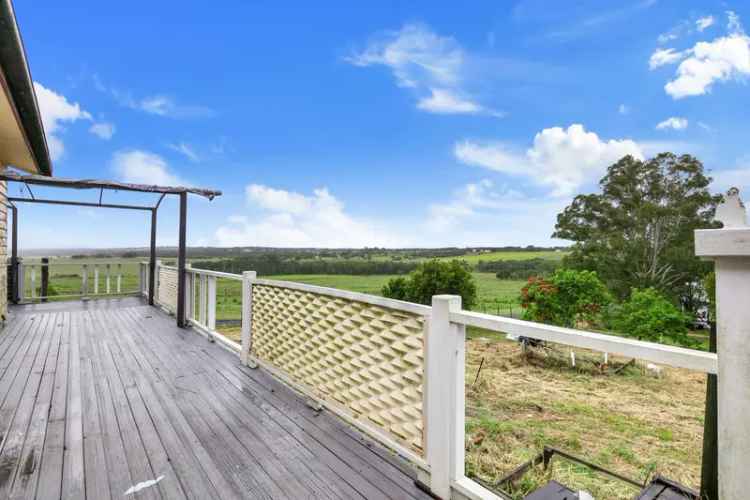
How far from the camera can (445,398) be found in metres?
1.71

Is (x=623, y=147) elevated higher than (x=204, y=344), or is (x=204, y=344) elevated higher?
(x=623, y=147)

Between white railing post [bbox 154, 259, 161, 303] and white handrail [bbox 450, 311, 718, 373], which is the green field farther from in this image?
white handrail [bbox 450, 311, 718, 373]

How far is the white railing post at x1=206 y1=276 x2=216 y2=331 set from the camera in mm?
4766

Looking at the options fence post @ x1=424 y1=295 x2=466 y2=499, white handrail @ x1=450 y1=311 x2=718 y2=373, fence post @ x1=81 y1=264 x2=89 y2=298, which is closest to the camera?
white handrail @ x1=450 y1=311 x2=718 y2=373

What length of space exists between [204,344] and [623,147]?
35.5 meters

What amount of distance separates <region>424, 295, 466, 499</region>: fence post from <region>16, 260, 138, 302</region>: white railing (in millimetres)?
9338

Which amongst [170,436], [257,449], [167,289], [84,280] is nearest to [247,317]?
[170,436]

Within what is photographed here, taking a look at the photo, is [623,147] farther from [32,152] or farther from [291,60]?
[32,152]

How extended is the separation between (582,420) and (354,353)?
8.24 m

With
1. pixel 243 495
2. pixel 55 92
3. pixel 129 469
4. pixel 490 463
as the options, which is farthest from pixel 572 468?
pixel 55 92

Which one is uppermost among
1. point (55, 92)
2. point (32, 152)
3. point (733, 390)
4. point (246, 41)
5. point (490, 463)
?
point (246, 41)

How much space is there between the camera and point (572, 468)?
447 centimetres

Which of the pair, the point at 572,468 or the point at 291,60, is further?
the point at 291,60

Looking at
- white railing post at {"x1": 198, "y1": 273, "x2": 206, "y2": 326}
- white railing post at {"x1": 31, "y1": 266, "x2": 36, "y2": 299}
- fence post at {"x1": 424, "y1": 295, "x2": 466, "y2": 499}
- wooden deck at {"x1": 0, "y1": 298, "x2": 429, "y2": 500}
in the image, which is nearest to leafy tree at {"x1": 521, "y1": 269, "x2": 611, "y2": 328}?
white railing post at {"x1": 198, "y1": 273, "x2": 206, "y2": 326}
